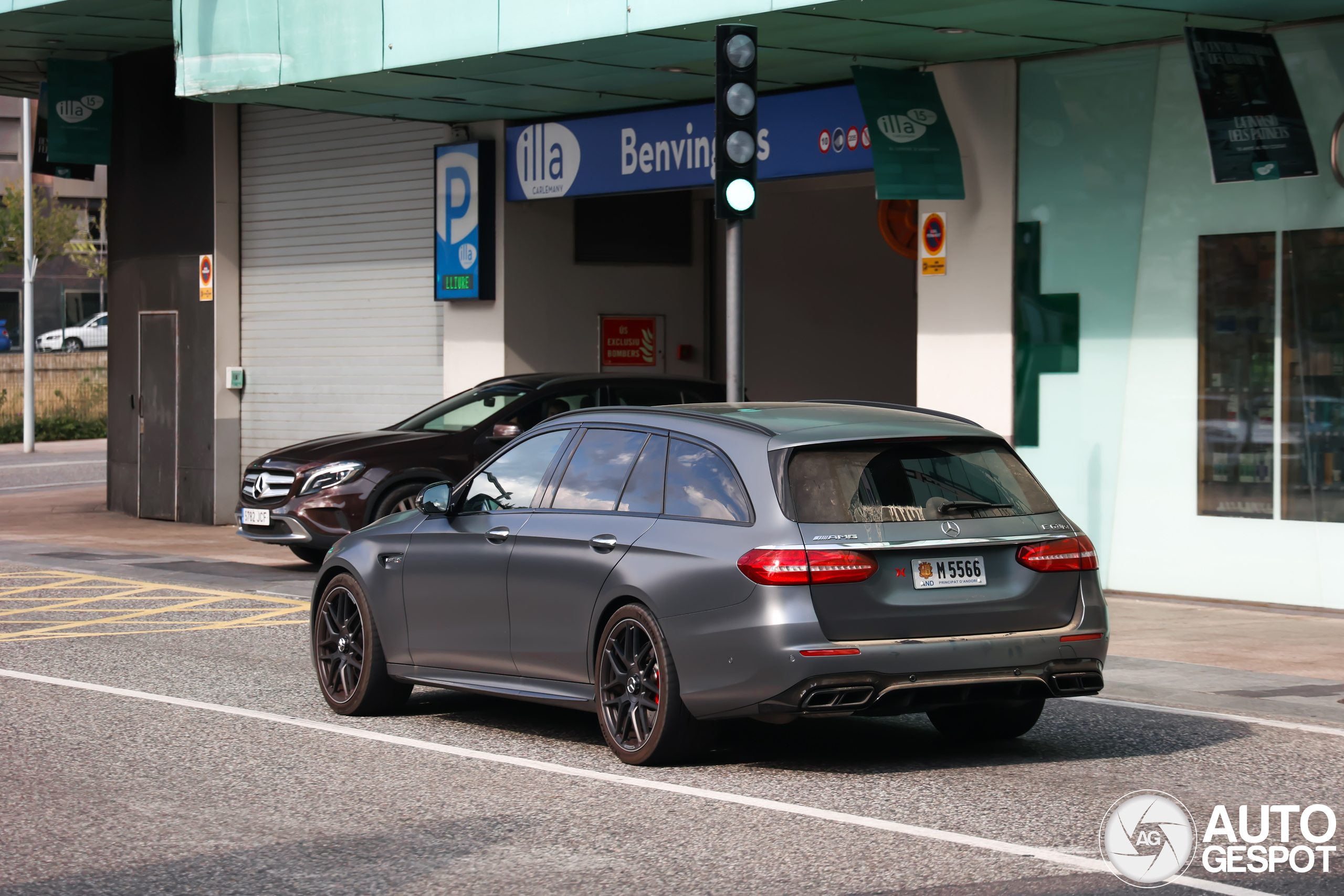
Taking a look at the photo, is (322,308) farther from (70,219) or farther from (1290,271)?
(70,219)

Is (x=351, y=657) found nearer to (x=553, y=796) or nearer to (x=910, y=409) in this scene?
(x=553, y=796)

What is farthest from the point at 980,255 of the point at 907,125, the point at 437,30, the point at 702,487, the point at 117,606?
the point at 702,487

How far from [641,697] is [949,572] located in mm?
1379

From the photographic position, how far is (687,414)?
7824 millimetres

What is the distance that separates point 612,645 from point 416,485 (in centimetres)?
843

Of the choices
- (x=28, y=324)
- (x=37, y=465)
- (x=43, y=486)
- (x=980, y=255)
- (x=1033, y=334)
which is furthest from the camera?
(x=28, y=324)

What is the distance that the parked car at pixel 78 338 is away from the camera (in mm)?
63562

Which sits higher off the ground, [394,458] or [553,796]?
[394,458]

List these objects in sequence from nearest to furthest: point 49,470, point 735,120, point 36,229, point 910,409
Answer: point 910,409 → point 735,120 → point 49,470 → point 36,229

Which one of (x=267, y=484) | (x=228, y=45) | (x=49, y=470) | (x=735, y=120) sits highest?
(x=228, y=45)

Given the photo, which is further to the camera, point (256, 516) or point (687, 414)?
point (256, 516)

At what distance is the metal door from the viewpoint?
878 inches

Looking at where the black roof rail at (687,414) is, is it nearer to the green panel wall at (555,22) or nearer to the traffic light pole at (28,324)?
the green panel wall at (555,22)

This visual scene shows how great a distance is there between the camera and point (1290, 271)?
13055 mm
